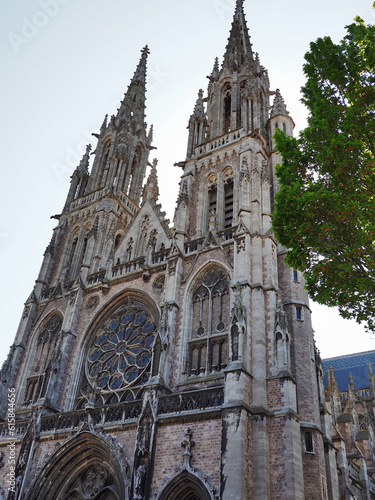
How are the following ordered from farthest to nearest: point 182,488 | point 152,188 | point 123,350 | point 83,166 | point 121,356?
1. point 83,166
2. point 152,188
3. point 123,350
4. point 121,356
5. point 182,488

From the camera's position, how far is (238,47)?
3222 centimetres

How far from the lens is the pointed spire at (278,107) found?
2642cm

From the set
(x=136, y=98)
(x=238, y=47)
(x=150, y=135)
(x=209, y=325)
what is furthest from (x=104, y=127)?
(x=209, y=325)

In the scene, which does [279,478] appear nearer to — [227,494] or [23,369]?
[227,494]

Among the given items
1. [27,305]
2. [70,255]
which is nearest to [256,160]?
[70,255]

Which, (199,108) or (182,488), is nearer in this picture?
(182,488)

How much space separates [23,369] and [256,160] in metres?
16.1

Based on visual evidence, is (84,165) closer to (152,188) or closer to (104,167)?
(104,167)

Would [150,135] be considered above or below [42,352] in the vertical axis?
above

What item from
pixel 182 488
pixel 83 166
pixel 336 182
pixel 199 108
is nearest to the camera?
pixel 336 182

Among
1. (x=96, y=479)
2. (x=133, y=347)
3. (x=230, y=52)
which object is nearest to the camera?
(x=96, y=479)

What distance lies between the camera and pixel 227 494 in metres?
13.6

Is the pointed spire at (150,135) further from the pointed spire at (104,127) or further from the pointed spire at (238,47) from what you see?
the pointed spire at (238,47)

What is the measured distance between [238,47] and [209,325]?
21.7 m
